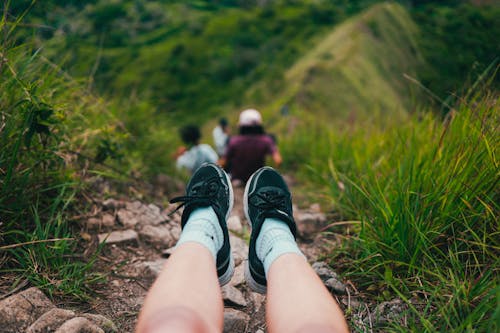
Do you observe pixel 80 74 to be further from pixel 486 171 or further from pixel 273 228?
pixel 486 171

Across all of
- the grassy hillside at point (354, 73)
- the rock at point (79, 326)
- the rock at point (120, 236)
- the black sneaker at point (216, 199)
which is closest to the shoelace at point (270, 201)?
the black sneaker at point (216, 199)

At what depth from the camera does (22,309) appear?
133 cm

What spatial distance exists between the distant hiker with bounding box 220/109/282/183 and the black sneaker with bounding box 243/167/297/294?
2305 mm

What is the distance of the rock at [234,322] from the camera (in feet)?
4.85

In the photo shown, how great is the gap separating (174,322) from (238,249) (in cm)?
120

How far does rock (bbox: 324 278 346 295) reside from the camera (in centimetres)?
160

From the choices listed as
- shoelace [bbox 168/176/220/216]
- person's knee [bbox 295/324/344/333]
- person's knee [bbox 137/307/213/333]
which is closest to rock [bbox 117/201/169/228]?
shoelace [bbox 168/176/220/216]

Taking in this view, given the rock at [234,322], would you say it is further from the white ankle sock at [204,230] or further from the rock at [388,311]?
the rock at [388,311]

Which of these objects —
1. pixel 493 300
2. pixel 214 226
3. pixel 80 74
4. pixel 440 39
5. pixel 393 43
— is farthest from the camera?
pixel 393 43

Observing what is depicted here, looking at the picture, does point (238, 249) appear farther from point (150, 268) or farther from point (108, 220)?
point (108, 220)

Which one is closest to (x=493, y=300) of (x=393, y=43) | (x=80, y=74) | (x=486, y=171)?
Result: (x=486, y=171)

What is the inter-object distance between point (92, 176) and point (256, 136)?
253cm

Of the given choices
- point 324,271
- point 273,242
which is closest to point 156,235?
point 273,242

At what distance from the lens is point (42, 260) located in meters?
1.54
